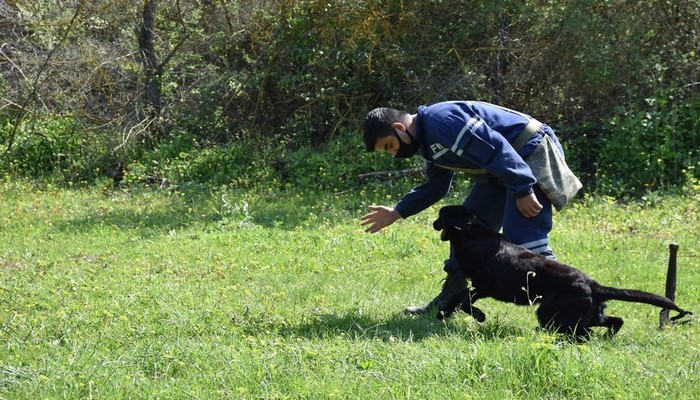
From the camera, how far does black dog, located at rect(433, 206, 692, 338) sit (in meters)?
5.21

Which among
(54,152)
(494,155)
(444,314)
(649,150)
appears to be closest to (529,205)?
(494,155)

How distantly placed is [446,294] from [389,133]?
135 cm

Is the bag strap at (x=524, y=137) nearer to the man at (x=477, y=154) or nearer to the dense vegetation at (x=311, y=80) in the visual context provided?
the man at (x=477, y=154)

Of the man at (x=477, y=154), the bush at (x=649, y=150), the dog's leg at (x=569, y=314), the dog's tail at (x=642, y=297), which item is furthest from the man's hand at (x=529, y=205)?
the bush at (x=649, y=150)

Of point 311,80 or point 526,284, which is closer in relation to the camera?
point 526,284

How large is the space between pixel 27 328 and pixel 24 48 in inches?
414

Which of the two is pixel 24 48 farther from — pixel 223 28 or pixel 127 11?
pixel 223 28

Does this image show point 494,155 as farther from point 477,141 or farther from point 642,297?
point 642,297

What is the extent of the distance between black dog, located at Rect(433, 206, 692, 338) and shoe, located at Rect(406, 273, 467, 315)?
0.30 metres

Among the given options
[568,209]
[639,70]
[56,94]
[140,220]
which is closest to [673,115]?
[639,70]

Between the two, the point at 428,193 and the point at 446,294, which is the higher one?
the point at 428,193

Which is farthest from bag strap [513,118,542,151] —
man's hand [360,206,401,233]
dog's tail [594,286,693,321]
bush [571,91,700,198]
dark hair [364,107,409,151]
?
bush [571,91,700,198]

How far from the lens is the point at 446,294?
20.2 feet

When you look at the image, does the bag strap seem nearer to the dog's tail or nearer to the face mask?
the face mask
